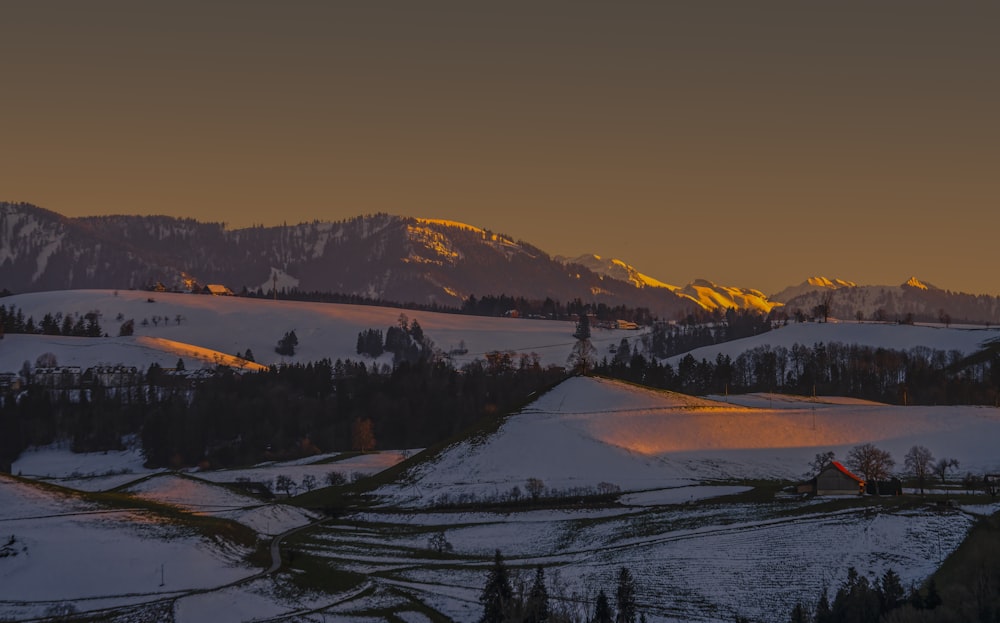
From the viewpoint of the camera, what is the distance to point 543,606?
81.9 m

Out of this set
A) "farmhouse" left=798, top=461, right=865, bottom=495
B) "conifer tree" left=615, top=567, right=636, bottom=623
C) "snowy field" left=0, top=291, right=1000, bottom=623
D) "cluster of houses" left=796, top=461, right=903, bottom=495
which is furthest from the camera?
"farmhouse" left=798, top=461, right=865, bottom=495

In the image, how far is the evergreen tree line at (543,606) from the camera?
81.4 m

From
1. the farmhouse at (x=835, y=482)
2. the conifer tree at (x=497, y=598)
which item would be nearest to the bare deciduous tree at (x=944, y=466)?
the farmhouse at (x=835, y=482)

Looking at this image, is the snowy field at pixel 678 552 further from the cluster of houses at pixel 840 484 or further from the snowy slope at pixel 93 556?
the snowy slope at pixel 93 556

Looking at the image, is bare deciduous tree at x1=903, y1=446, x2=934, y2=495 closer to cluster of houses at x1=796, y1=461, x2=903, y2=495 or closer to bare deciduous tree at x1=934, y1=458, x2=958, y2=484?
bare deciduous tree at x1=934, y1=458, x2=958, y2=484

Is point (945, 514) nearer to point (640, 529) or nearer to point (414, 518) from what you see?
point (640, 529)

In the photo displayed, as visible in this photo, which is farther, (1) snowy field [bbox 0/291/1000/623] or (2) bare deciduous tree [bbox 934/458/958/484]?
(2) bare deciduous tree [bbox 934/458/958/484]

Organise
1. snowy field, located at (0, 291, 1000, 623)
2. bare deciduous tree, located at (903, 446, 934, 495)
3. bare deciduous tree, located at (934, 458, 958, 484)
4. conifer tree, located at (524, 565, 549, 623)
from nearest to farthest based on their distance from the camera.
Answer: conifer tree, located at (524, 565, 549, 623)
snowy field, located at (0, 291, 1000, 623)
bare deciduous tree, located at (903, 446, 934, 495)
bare deciduous tree, located at (934, 458, 958, 484)

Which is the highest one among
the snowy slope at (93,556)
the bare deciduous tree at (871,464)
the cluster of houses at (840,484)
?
the bare deciduous tree at (871,464)

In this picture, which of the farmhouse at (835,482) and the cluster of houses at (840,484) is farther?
the farmhouse at (835,482)

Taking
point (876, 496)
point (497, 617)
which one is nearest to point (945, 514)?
point (876, 496)

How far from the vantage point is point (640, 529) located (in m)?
112

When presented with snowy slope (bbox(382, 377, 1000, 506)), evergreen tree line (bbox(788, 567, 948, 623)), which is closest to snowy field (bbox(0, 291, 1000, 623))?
snowy slope (bbox(382, 377, 1000, 506))

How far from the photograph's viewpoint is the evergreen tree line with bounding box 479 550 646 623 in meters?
81.4
